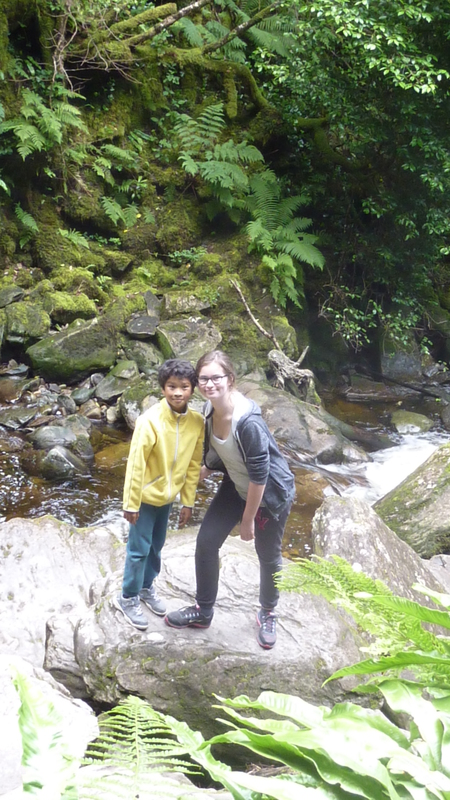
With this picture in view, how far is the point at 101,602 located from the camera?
2.97m

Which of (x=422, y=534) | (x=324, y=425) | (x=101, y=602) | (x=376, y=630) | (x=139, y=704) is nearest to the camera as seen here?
(x=139, y=704)

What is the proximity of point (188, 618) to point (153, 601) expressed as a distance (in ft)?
0.76

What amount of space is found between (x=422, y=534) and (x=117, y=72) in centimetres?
855

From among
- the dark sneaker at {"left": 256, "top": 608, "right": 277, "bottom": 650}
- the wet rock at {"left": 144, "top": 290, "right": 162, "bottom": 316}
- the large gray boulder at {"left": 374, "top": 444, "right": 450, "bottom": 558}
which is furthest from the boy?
the wet rock at {"left": 144, "top": 290, "right": 162, "bottom": 316}

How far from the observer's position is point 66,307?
7.57m

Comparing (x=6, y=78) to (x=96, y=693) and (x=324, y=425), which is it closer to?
(x=324, y=425)

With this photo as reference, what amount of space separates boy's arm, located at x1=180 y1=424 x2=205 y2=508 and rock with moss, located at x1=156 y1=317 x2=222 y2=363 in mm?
4934

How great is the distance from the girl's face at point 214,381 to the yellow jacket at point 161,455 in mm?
301

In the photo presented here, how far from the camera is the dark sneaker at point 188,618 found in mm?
2848

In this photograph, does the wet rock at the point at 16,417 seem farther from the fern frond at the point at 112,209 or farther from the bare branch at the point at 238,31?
the bare branch at the point at 238,31

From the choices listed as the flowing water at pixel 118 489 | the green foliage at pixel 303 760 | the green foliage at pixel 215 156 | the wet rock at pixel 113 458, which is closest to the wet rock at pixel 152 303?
the green foliage at pixel 215 156

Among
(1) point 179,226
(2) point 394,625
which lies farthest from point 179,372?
(1) point 179,226

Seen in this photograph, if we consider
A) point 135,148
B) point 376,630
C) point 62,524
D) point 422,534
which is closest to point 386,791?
point 376,630

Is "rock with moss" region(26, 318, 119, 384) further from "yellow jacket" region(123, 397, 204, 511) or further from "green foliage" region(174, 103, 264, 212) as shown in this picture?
"yellow jacket" region(123, 397, 204, 511)
